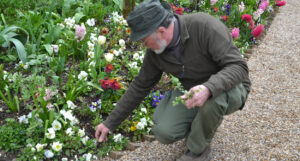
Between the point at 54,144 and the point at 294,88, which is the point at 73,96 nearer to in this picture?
the point at 54,144

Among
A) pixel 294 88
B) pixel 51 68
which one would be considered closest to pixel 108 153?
pixel 51 68

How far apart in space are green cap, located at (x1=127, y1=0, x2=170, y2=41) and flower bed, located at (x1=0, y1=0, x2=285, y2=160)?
91cm

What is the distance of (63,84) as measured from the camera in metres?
2.88

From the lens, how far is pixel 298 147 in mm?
2412

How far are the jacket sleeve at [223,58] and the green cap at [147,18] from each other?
0.30 metres

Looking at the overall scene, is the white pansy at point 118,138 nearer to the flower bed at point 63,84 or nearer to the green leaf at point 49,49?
the flower bed at point 63,84

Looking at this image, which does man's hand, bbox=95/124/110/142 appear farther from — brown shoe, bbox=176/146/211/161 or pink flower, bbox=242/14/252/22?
pink flower, bbox=242/14/252/22

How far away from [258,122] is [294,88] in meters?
0.96

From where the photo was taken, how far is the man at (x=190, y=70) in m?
1.78

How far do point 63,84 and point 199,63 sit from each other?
1412 mm

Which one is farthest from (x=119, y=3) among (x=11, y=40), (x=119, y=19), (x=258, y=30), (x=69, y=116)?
(x=69, y=116)

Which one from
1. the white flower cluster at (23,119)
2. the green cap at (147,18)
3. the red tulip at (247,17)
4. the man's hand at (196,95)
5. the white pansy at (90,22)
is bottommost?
the red tulip at (247,17)

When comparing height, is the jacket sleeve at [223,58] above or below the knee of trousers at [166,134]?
above

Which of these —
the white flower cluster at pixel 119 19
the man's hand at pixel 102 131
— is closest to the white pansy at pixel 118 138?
the man's hand at pixel 102 131
